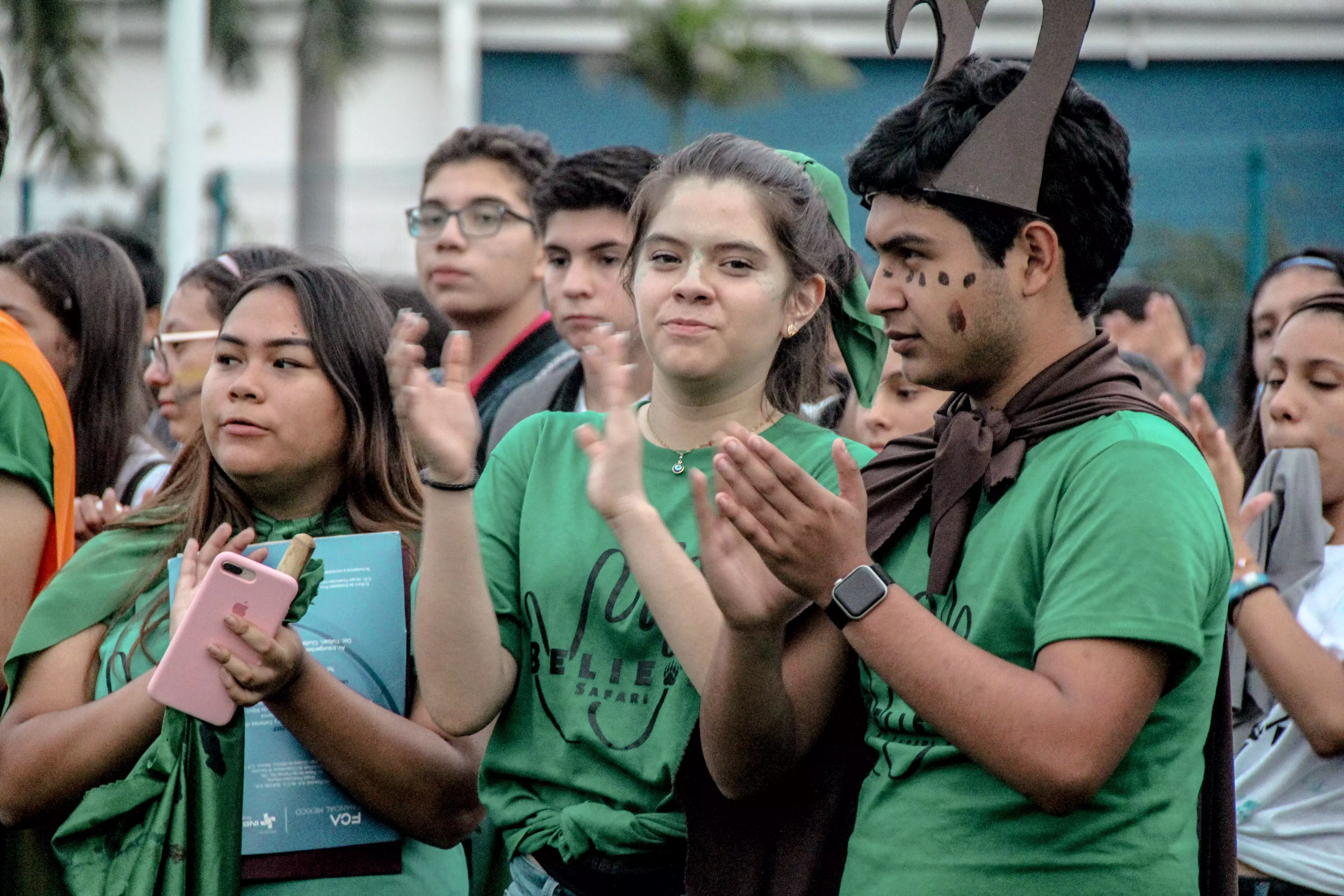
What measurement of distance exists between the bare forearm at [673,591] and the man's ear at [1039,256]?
2.30ft

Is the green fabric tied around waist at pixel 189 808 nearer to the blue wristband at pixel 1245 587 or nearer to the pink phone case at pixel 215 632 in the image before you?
the pink phone case at pixel 215 632

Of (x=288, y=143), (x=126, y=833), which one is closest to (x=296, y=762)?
(x=126, y=833)

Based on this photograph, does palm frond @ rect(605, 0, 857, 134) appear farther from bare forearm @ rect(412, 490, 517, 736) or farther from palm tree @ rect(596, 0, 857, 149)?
bare forearm @ rect(412, 490, 517, 736)

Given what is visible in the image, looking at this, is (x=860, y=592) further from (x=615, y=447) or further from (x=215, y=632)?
(x=215, y=632)

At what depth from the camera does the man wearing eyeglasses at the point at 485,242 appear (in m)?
4.59

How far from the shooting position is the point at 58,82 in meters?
14.6

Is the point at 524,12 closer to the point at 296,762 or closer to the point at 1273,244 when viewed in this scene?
the point at 1273,244

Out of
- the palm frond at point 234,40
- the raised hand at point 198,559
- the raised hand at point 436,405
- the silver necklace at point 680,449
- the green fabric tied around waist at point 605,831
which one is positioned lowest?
the green fabric tied around waist at point 605,831

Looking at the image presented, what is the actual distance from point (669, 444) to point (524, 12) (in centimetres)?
2329

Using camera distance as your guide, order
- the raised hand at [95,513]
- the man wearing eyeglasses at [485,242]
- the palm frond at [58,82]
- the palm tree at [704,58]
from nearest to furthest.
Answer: the raised hand at [95,513], the man wearing eyeglasses at [485,242], the palm frond at [58,82], the palm tree at [704,58]

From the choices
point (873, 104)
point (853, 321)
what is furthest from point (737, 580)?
point (873, 104)

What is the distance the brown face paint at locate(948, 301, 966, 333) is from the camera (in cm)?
225

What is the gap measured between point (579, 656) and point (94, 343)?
2.09 metres

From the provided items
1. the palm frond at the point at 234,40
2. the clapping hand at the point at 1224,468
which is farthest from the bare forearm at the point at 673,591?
the palm frond at the point at 234,40
